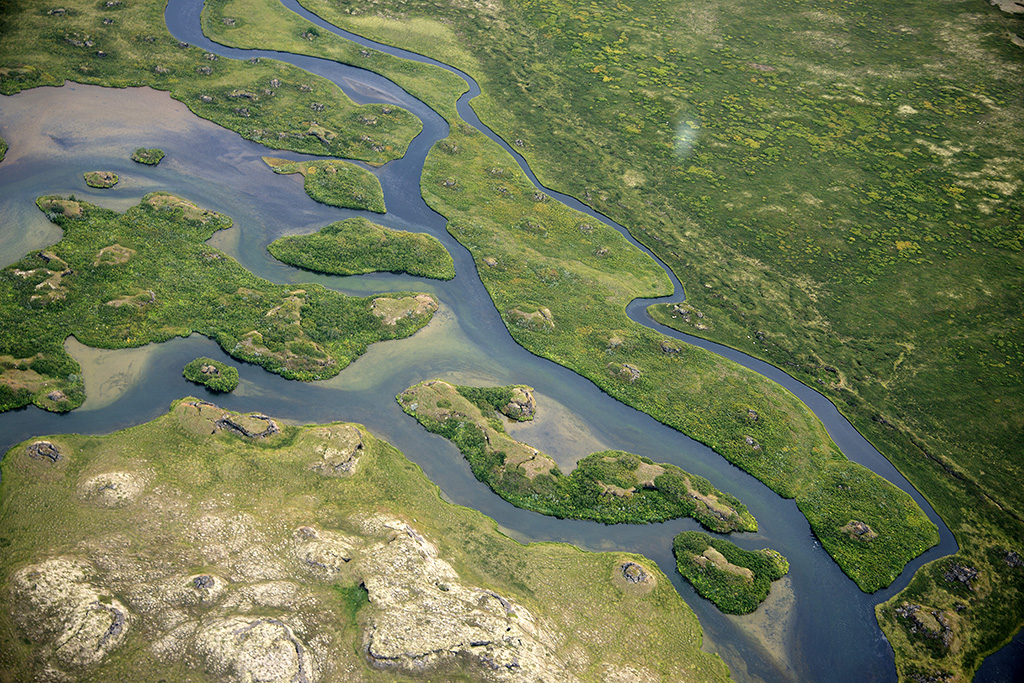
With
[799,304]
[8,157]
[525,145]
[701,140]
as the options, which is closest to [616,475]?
[799,304]

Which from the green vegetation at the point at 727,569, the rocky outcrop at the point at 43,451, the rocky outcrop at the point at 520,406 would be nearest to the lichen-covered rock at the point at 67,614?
the rocky outcrop at the point at 43,451

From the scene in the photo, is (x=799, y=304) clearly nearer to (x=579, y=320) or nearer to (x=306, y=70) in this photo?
(x=579, y=320)

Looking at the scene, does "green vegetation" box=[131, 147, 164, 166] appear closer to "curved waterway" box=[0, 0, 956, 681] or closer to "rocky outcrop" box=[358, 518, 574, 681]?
"curved waterway" box=[0, 0, 956, 681]

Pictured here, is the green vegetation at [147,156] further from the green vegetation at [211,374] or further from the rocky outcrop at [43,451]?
the rocky outcrop at [43,451]

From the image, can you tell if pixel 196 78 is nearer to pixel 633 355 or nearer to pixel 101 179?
pixel 101 179

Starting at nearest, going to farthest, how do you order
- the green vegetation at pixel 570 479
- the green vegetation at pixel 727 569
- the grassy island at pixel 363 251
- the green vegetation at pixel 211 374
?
the green vegetation at pixel 727 569 → the green vegetation at pixel 570 479 → the green vegetation at pixel 211 374 → the grassy island at pixel 363 251

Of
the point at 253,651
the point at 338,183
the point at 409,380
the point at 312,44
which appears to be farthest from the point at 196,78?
the point at 253,651
